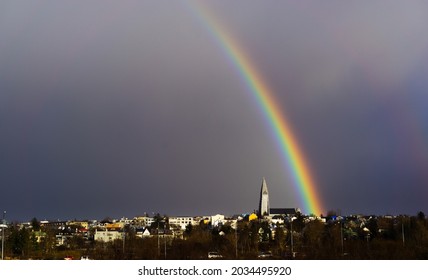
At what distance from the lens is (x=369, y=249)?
1134 inches

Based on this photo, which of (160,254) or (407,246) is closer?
(407,246)

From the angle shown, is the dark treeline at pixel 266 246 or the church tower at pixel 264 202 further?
the church tower at pixel 264 202

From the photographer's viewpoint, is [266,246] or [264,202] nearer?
[266,246]

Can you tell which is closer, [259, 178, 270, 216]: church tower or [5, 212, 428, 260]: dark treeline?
[5, 212, 428, 260]: dark treeline

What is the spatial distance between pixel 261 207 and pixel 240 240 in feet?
287

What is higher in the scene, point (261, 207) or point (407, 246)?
point (261, 207)
